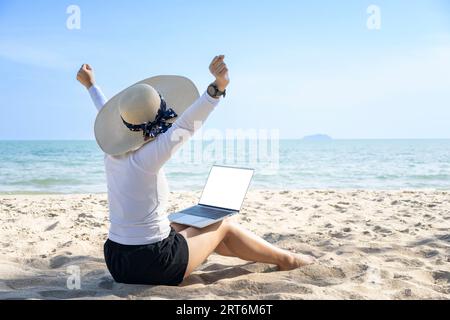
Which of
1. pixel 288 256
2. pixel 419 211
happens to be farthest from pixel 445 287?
pixel 419 211

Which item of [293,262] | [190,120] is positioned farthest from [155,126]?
[293,262]

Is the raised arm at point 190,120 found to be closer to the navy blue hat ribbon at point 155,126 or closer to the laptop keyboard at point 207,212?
the navy blue hat ribbon at point 155,126

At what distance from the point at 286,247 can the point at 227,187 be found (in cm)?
89

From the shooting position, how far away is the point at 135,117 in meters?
2.39

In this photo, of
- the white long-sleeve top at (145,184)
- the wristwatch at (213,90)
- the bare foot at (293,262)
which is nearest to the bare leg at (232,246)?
the bare foot at (293,262)

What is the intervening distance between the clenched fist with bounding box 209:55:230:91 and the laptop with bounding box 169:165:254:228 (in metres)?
1.02

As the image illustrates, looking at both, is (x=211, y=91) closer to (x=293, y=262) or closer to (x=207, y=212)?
(x=207, y=212)

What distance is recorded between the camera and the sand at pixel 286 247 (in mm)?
2727

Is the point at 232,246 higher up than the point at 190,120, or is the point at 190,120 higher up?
the point at 190,120

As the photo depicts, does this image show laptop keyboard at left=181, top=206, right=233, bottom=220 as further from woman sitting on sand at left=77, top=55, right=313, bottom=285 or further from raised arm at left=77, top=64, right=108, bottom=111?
raised arm at left=77, top=64, right=108, bottom=111

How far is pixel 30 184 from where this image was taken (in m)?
11.8
